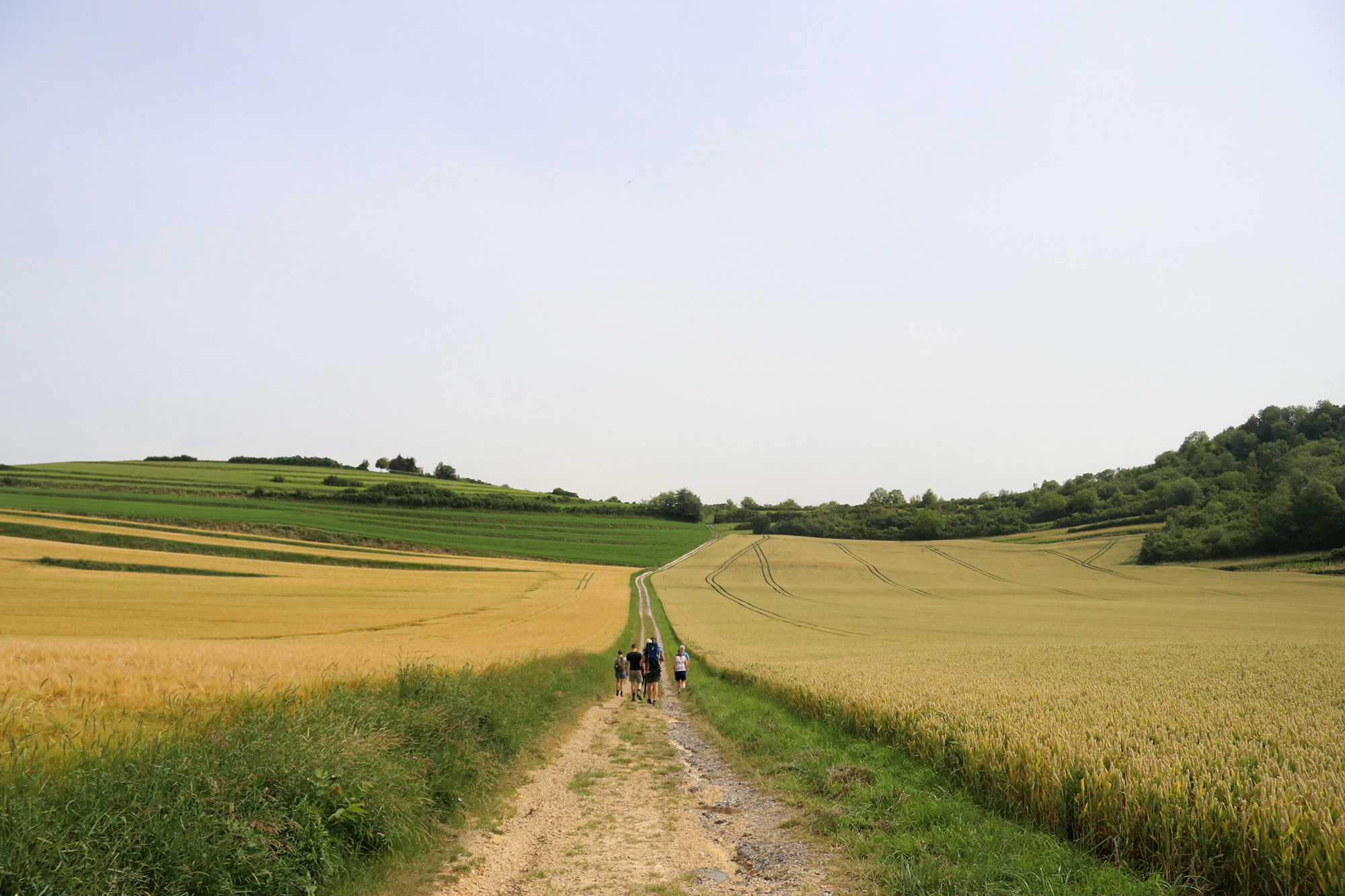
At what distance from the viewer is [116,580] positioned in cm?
3153

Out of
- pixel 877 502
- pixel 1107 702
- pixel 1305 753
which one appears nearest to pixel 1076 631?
pixel 1107 702

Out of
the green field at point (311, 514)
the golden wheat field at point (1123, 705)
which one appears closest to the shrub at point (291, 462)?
the green field at point (311, 514)

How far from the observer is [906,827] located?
7438 millimetres

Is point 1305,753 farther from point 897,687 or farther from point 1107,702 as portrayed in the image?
point 897,687

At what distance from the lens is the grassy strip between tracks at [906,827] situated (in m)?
5.83

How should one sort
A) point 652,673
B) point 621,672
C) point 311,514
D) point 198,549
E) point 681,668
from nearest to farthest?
point 652,673, point 621,672, point 681,668, point 198,549, point 311,514

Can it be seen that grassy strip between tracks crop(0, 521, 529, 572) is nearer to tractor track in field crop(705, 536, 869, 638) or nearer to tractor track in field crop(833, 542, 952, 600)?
tractor track in field crop(705, 536, 869, 638)

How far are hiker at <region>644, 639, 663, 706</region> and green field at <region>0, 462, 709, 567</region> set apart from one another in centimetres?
5729

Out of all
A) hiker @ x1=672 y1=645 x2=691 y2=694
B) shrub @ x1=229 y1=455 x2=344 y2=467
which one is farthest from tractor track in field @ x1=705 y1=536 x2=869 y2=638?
shrub @ x1=229 y1=455 x2=344 y2=467

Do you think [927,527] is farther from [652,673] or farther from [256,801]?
[256,801]

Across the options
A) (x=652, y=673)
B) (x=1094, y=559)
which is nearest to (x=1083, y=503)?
(x=1094, y=559)

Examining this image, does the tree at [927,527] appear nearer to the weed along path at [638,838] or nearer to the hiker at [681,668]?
the hiker at [681,668]

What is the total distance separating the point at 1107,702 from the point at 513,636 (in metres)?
21.3

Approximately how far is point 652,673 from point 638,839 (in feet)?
39.2
